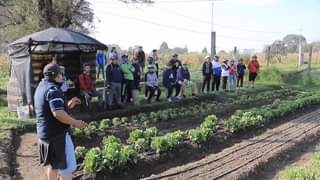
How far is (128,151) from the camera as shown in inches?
348

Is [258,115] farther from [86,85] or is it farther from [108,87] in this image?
[86,85]

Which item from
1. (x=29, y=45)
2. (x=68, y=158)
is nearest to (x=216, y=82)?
(x=29, y=45)

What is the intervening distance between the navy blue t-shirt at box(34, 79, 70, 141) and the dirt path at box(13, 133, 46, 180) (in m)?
2.64

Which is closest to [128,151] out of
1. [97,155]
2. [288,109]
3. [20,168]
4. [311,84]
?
[97,155]

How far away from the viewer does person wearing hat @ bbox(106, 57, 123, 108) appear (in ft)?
50.7

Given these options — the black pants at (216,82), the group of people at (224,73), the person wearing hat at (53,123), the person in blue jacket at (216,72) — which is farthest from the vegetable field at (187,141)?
the black pants at (216,82)

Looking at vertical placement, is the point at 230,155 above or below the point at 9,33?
below

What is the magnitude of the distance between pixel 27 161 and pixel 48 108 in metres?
4.00

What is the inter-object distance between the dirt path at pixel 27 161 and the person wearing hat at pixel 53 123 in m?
2.50

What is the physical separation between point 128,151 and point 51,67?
10.8ft

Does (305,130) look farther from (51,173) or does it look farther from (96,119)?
(51,173)

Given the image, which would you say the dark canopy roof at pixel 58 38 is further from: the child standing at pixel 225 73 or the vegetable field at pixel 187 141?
the child standing at pixel 225 73

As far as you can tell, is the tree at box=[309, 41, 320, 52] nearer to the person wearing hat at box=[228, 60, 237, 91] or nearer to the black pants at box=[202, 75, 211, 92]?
the person wearing hat at box=[228, 60, 237, 91]

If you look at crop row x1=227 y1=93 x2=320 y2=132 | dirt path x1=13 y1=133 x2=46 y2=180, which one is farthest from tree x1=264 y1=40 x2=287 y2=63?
dirt path x1=13 y1=133 x2=46 y2=180
